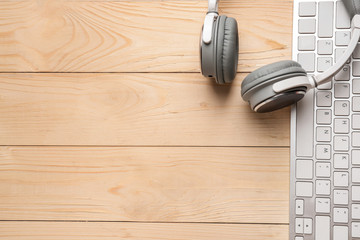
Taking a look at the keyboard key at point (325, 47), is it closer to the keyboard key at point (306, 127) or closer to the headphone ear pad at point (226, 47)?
the keyboard key at point (306, 127)

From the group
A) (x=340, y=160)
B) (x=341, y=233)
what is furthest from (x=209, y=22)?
(x=341, y=233)

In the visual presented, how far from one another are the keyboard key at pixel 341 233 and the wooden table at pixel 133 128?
0.32 ft

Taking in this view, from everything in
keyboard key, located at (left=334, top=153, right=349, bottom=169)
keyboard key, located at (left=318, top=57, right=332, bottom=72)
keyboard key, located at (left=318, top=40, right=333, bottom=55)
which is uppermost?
keyboard key, located at (left=318, top=40, right=333, bottom=55)

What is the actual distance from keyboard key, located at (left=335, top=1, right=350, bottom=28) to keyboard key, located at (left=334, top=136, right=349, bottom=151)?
0.23m

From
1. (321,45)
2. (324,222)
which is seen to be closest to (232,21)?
(321,45)

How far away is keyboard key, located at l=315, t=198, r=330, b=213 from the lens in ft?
2.52

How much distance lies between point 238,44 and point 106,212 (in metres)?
0.45

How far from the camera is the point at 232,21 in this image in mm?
731

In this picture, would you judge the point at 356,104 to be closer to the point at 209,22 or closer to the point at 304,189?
the point at 304,189

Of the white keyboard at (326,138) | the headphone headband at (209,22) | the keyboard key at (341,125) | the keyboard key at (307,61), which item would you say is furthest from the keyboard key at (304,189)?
the headphone headband at (209,22)

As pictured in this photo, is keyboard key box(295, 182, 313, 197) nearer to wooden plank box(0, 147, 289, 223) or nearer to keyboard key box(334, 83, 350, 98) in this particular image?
wooden plank box(0, 147, 289, 223)

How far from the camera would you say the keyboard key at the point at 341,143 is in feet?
2.52

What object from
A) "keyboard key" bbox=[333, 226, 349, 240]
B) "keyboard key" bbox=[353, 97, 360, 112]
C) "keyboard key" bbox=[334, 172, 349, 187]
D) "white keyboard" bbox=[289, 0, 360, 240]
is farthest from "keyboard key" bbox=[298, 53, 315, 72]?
"keyboard key" bbox=[333, 226, 349, 240]

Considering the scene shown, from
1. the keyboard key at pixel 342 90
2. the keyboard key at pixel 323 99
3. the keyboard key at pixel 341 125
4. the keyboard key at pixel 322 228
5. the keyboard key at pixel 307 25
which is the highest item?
the keyboard key at pixel 307 25
